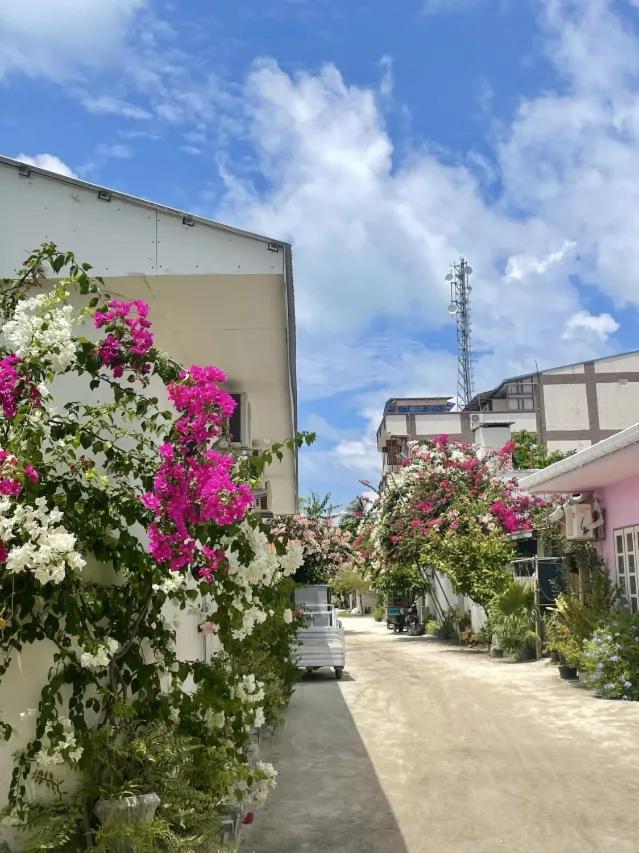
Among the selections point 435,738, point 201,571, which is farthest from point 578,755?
point 201,571

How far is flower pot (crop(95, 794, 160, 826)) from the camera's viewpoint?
3.93 metres

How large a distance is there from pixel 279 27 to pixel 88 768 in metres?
4.91

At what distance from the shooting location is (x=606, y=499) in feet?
46.3

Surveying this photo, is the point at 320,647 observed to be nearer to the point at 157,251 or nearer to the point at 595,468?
the point at 595,468

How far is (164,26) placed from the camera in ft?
18.5

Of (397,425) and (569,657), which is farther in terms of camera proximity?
(397,425)

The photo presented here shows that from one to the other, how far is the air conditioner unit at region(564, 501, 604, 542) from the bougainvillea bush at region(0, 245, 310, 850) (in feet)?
33.7

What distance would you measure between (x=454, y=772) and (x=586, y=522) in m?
7.30

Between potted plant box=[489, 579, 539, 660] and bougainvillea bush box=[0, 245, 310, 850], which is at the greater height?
bougainvillea bush box=[0, 245, 310, 850]

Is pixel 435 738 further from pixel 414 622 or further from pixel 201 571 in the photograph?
pixel 414 622

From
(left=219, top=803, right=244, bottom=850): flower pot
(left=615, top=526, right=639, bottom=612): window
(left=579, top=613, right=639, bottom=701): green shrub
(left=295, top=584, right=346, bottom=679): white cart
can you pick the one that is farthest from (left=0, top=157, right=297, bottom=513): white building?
(left=295, top=584, right=346, bottom=679): white cart

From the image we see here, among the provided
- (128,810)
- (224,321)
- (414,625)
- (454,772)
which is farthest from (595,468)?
(414,625)

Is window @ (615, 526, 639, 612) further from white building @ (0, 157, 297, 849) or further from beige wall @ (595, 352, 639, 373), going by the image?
beige wall @ (595, 352, 639, 373)

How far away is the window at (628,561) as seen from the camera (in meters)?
12.8
